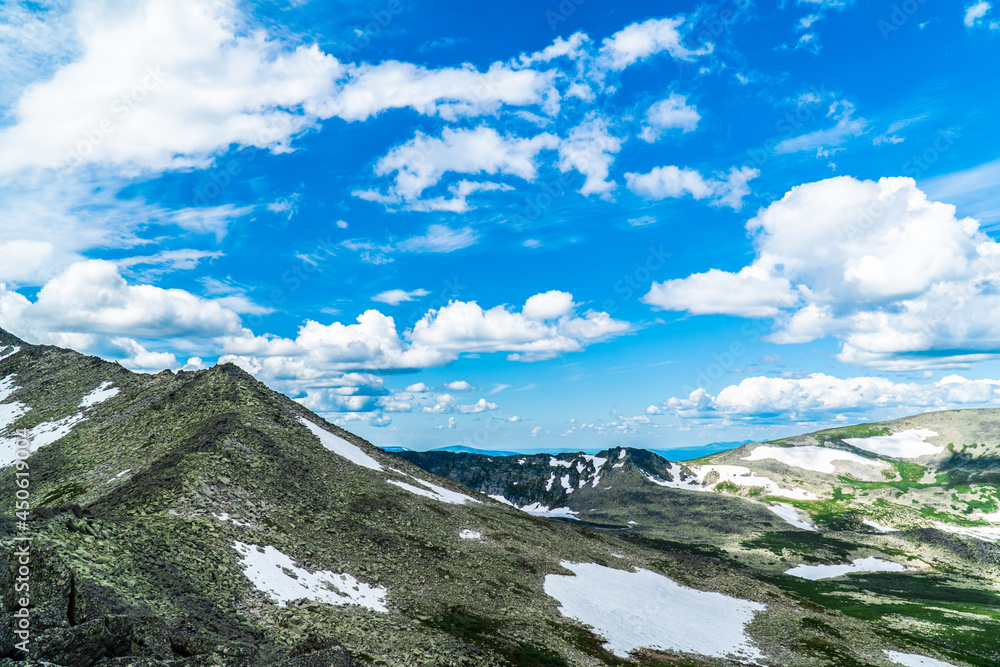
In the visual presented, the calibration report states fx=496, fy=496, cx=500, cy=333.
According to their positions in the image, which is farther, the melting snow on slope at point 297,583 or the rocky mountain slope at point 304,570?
the melting snow on slope at point 297,583

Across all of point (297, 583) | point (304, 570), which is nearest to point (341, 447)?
point (304, 570)

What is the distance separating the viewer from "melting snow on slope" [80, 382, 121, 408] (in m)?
92.1

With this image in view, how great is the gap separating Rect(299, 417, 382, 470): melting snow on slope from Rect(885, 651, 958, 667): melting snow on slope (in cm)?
7099

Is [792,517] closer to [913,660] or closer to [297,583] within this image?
[913,660]

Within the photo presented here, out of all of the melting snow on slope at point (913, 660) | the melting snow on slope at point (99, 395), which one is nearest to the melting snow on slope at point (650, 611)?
the melting snow on slope at point (913, 660)

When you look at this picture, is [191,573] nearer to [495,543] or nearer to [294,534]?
[294,534]

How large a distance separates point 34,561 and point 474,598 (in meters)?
32.5

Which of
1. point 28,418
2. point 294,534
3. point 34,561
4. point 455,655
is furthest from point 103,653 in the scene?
point 28,418

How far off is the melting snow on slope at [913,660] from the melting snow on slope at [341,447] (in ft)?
233

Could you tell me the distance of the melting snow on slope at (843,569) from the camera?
122 m

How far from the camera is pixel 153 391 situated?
88.6 meters

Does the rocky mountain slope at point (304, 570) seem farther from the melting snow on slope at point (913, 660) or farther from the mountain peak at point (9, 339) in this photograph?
the mountain peak at point (9, 339)

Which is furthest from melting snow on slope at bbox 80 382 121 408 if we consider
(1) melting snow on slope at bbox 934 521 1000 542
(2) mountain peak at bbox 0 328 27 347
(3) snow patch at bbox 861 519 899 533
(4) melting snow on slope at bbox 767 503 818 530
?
(1) melting snow on slope at bbox 934 521 1000 542

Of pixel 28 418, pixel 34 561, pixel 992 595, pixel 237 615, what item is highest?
pixel 28 418
